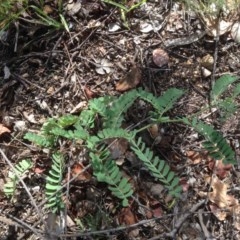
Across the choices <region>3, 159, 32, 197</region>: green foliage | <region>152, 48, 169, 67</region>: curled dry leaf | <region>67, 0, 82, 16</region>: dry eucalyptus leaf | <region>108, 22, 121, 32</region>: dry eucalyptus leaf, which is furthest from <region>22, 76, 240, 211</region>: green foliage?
<region>67, 0, 82, 16</region>: dry eucalyptus leaf

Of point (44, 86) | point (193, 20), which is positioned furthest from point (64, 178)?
point (193, 20)

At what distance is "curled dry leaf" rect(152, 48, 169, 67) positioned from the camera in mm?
2064

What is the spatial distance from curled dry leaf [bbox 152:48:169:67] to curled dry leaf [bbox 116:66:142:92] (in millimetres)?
94

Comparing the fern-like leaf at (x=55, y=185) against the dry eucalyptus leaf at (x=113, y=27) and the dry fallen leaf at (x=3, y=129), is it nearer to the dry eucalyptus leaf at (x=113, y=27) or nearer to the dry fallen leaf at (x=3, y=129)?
the dry fallen leaf at (x=3, y=129)

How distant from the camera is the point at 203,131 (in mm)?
1710

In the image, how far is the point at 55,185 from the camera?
1.84 metres

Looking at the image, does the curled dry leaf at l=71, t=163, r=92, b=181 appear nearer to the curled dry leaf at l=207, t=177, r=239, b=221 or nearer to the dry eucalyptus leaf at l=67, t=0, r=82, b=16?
the curled dry leaf at l=207, t=177, r=239, b=221

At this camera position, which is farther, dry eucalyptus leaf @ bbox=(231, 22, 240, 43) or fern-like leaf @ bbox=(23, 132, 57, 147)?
dry eucalyptus leaf @ bbox=(231, 22, 240, 43)

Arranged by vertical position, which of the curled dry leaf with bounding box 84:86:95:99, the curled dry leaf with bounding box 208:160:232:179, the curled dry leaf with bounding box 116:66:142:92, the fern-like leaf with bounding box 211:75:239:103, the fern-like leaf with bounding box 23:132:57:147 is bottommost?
the curled dry leaf with bounding box 208:160:232:179

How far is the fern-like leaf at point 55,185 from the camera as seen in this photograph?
1815mm

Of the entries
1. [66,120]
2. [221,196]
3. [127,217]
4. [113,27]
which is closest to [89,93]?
[66,120]

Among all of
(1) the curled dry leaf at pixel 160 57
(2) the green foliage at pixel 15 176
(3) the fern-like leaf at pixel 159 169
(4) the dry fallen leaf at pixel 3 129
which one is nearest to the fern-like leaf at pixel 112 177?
(3) the fern-like leaf at pixel 159 169

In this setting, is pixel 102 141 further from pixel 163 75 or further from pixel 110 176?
pixel 163 75

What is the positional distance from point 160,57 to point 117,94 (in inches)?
Result: 10.4
